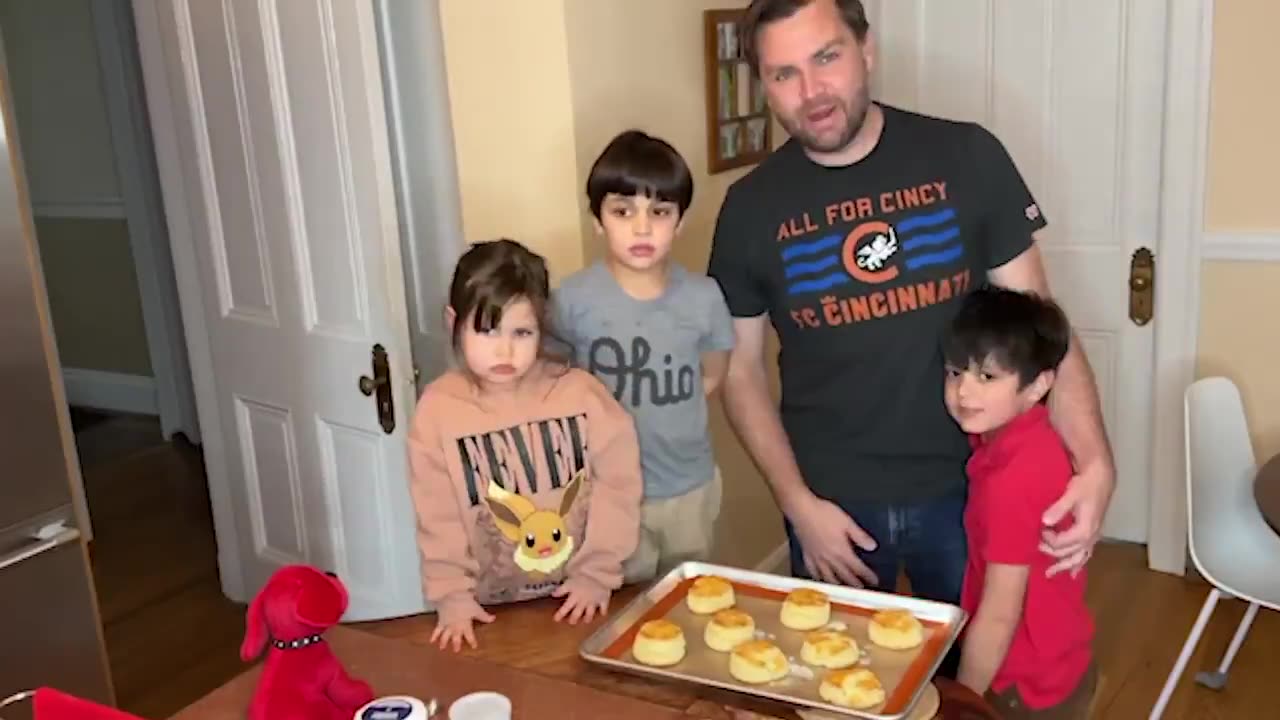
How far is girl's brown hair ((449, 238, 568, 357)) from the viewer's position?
5.17ft

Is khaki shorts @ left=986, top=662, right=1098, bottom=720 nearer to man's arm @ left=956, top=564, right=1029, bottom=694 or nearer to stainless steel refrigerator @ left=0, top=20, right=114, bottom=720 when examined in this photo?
man's arm @ left=956, top=564, right=1029, bottom=694

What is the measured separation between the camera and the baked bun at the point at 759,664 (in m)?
1.35

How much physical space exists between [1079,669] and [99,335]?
489cm

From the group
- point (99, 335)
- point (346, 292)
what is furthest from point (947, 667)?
point (99, 335)

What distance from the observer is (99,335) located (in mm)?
5465

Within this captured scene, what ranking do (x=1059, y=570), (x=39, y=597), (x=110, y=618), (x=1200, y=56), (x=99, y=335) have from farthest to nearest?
(x=99, y=335)
(x=110, y=618)
(x=1200, y=56)
(x=39, y=597)
(x=1059, y=570)

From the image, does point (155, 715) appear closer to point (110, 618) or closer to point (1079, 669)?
point (110, 618)

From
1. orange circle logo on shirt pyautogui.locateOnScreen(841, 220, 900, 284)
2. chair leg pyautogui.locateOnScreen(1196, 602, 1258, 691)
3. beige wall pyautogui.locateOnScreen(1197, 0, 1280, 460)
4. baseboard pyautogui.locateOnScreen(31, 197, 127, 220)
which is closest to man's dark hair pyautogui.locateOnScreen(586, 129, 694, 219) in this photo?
orange circle logo on shirt pyautogui.locateOnScreen(841, 220, 900, 284)

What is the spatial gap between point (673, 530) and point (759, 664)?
1.86 feet

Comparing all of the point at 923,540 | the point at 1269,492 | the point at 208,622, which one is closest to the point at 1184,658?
the point at 1269,492

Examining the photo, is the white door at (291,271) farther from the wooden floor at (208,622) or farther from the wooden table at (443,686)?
the wooden table at (443,686)

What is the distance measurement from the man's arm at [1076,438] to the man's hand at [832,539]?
33cm

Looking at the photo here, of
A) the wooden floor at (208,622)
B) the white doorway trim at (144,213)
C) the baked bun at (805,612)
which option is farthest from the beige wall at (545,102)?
the white doorway trim at (144,213)

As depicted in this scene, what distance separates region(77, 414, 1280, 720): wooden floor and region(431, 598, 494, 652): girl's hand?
1.71 meters
